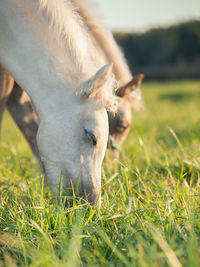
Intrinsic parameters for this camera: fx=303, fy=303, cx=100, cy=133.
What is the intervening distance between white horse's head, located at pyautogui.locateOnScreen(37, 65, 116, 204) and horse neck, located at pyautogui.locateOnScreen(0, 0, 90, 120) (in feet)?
0.27

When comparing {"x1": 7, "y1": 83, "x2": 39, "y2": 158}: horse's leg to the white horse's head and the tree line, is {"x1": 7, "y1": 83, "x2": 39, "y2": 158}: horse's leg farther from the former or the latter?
the tree line

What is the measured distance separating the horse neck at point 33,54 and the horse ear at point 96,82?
140mm

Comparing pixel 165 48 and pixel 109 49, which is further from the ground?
pixel 109 49

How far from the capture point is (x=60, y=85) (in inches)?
73.6

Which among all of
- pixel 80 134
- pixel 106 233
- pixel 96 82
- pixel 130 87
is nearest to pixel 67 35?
pixel 96 82

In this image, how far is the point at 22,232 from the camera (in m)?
1.50

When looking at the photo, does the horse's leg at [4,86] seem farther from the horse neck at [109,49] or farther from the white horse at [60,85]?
the horse neck at [109,49]

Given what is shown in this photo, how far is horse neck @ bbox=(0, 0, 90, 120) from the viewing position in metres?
1.88

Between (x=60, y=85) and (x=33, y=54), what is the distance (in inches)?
10.5

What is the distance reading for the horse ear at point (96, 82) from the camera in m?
1.69

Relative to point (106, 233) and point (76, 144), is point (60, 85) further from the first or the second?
point (106, 233)

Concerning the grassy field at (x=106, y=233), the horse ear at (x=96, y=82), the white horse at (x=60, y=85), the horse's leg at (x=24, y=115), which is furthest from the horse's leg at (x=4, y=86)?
the horse ear at (x=96, y=82)

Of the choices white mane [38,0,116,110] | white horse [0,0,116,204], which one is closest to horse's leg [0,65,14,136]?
white horse [0,0,116,204]

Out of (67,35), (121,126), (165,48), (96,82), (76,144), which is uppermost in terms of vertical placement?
(67,35)
